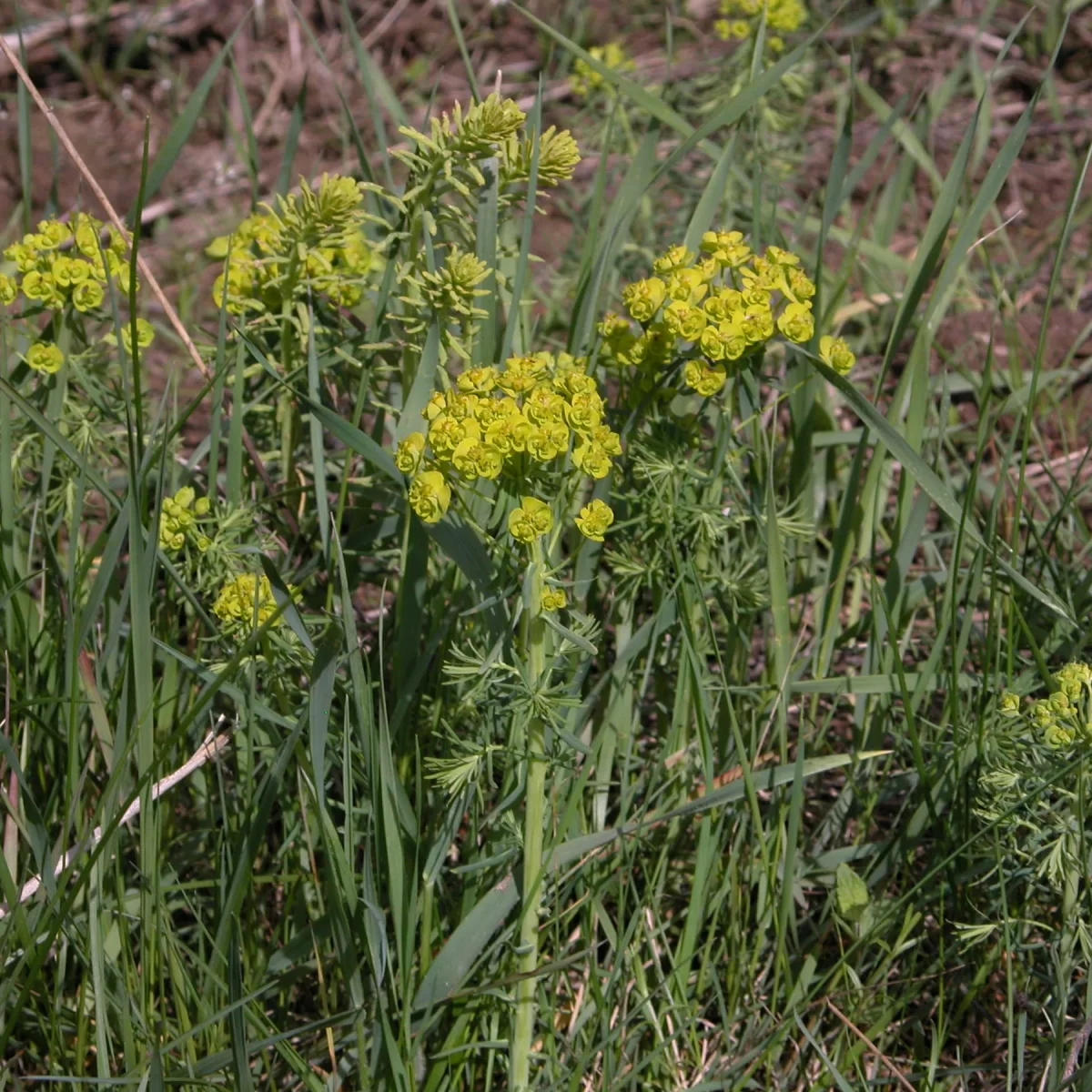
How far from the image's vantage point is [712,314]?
1.86 m

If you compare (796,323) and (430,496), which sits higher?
(430,496)

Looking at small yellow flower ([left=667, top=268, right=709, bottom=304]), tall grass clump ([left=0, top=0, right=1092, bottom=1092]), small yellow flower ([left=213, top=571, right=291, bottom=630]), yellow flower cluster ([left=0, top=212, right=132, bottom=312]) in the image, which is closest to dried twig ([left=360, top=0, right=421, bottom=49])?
tall grass clump ([left=0, top=0, right=1092, bottom=1092])

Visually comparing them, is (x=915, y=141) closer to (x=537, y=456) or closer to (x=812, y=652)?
(x=812, y=652)

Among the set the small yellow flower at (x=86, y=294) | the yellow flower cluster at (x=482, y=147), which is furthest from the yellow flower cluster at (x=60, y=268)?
the yellow flower cluster at (x=482, y=147)

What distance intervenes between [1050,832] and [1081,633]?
37cm

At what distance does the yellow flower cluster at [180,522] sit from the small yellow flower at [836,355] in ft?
3.12

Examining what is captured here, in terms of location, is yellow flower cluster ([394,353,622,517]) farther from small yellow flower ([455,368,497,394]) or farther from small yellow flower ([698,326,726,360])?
small yellow flower ([698,326,726,360])

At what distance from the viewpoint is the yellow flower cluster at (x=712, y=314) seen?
1.85 m

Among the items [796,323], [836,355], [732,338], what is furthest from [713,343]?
[836,355]

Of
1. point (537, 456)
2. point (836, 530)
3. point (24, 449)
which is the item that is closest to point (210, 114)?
point (24, 449)

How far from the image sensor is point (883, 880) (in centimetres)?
214

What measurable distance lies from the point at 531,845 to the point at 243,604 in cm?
51

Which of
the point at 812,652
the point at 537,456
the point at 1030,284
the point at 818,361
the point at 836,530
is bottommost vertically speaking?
the point at 1030,284

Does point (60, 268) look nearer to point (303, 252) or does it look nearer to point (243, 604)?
point (303, 252)
